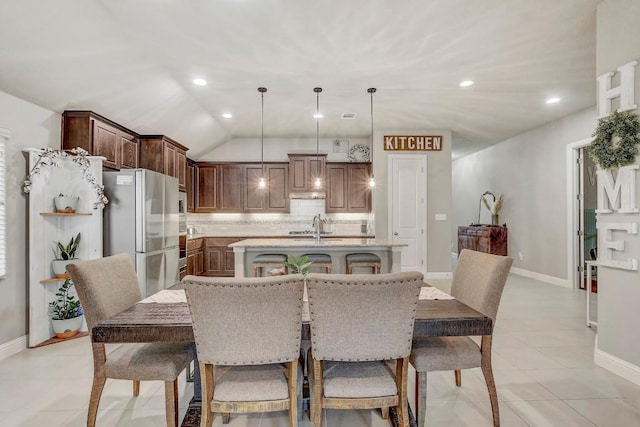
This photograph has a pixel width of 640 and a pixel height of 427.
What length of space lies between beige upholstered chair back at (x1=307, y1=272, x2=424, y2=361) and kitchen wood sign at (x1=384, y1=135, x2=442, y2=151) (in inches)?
192

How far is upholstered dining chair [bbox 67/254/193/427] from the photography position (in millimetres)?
1757

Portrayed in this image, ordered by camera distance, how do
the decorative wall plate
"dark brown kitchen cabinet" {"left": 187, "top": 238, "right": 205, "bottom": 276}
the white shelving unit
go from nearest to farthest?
1. the white shelving unit
2. "dark brown kitchen cabinet" {"left": 187, "top": 238, "right": 205, "bottom": 276}
3. the decorative wall plate

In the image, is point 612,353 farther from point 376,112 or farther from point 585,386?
point 376,112

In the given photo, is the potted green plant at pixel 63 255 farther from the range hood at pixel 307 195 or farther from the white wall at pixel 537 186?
the white wall at pixel 537 186

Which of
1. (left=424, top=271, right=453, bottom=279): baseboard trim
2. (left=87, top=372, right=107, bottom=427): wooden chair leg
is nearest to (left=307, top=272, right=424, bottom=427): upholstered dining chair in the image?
(left=87, top=372, right=107, bottom=427): wooden chair leg

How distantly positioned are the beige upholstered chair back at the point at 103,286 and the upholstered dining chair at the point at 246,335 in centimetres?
76

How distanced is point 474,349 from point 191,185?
5.76 metres

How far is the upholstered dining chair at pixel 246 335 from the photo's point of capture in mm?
1416

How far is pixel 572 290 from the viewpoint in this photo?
516cm

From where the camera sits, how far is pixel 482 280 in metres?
2.07

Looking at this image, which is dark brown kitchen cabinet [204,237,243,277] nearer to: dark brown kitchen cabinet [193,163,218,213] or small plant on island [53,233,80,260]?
dark brown kitchen cabinet [193,163,218,213]

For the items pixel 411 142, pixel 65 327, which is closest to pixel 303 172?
pixel 411 142

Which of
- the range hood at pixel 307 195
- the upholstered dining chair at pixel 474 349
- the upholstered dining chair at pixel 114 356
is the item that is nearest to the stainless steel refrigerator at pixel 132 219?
the upholstered dining chair at pixel 114 356

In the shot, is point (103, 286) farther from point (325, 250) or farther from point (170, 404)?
point (325, 250)
